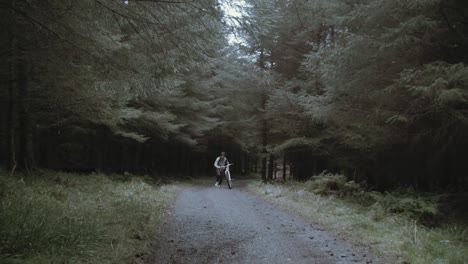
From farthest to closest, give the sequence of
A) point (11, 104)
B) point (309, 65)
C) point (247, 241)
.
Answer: point (309, 65) → point (11, 104) → point (247, 241)

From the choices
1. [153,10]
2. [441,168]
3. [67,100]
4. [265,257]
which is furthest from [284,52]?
[265,257]

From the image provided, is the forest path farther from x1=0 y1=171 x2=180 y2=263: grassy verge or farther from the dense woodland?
the dense woodland

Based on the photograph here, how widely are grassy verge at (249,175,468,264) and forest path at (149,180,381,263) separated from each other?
500mm

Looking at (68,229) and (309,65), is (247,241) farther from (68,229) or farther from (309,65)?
(309,65)

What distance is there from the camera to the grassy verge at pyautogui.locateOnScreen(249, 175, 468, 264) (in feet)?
19.1

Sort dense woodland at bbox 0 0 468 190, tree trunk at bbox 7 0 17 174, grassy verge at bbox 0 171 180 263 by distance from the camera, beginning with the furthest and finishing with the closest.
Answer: tree trunk at bbox 7 0 17 174
dense woodland at bbox 0 0 468 190
grassy verge at bbox 0 171 180 263

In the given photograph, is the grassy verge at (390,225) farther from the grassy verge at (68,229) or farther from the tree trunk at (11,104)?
the tree trunk at (11,104)

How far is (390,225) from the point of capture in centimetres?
780

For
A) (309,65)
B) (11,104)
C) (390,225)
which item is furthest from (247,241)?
(11,104)

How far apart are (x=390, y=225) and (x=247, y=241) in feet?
11.7

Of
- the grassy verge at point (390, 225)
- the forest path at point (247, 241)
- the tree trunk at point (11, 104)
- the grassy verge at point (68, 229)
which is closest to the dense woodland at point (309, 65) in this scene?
the tree trunk at point (11, 104)

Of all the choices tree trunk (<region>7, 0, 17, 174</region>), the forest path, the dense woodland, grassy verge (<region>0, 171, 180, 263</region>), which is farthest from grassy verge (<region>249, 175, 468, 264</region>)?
tree trunk (<region>7, 0, 17, 174</region>)

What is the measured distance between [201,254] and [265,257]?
3.63 feet

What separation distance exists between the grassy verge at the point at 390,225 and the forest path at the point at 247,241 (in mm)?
500
